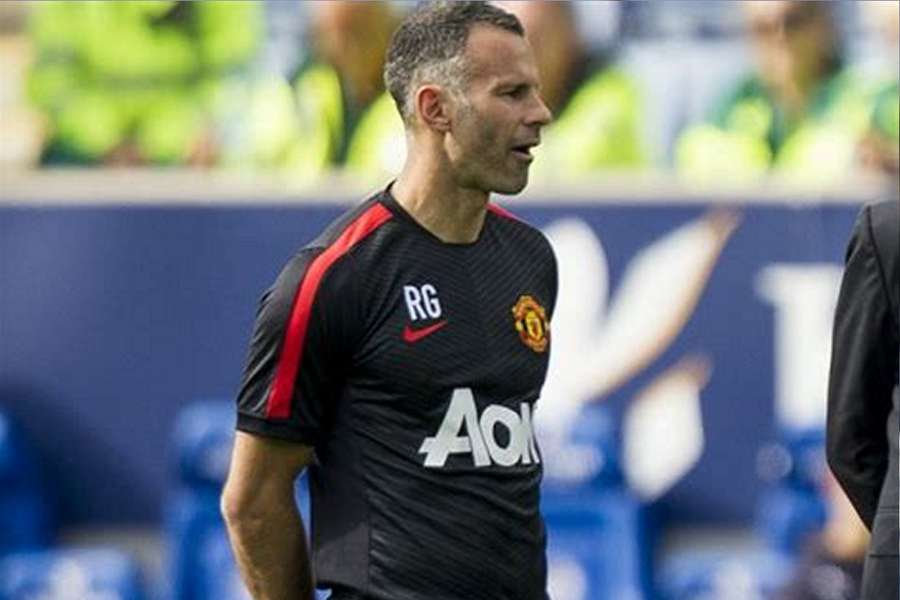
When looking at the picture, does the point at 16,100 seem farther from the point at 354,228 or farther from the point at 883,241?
the point at 883,241

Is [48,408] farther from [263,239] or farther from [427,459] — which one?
[427,459]

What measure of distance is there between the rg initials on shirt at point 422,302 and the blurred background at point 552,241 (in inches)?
132

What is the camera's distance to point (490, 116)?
5.15 m

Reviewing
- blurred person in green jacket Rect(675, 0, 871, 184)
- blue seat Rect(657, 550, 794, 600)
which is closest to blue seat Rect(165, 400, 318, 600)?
blue seat Rect(657, 550, 794, 600)

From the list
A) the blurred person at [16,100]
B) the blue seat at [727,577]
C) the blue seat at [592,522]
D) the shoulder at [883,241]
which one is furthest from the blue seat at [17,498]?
the shoulder at [883,241]

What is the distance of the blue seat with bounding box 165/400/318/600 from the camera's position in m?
8.89

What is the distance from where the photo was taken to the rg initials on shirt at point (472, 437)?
5043mm

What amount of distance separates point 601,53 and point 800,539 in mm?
1683

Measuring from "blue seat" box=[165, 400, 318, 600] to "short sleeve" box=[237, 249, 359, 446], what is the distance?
3.85 m

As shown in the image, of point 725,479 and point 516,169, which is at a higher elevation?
point 516,169

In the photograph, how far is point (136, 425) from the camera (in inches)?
370

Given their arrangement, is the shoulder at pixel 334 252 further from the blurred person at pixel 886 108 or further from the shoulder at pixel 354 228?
the blurred person at pixel 886 108

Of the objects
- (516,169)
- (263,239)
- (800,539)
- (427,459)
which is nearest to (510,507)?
(427,459)

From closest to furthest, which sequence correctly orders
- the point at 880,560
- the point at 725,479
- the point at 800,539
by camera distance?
1. the point at 880,560
2. the point at 800,539
3. the point at 725,479
